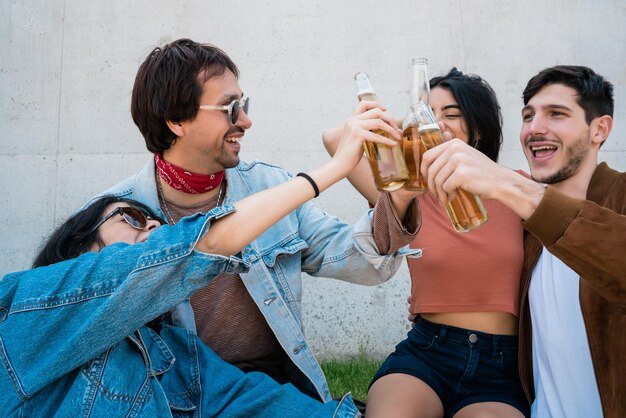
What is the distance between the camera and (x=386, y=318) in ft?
16.2

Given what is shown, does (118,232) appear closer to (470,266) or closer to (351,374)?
(470,266)

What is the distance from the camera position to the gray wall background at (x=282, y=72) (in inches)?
189

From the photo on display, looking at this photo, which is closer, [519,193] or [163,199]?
[519,193]

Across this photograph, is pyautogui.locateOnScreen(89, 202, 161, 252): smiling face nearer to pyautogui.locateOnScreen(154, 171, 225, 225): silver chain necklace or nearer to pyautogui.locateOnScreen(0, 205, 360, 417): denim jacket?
pyautogui.locateOnScreen(0, 205, 360, 417): denim jacket

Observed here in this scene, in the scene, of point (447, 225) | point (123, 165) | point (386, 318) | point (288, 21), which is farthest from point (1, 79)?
point (447, 225)

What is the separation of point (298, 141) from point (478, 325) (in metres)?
2.56

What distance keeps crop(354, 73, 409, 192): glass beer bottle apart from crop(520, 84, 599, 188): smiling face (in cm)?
88

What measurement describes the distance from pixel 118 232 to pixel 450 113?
4.90 ft

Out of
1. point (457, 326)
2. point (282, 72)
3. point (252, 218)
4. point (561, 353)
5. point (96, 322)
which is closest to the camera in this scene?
point (96, 322)

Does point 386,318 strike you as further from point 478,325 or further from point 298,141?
point 478,325

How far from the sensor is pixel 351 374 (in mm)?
4562

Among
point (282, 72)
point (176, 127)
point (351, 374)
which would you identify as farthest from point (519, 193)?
point (282, 72)

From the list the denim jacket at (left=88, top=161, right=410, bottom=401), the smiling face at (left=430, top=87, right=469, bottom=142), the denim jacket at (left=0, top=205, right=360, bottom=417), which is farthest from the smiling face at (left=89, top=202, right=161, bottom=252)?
the smiling face at (left=430, top=87, right=469, bottom=142)

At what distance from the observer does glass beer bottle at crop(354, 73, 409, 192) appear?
2.07 metres
